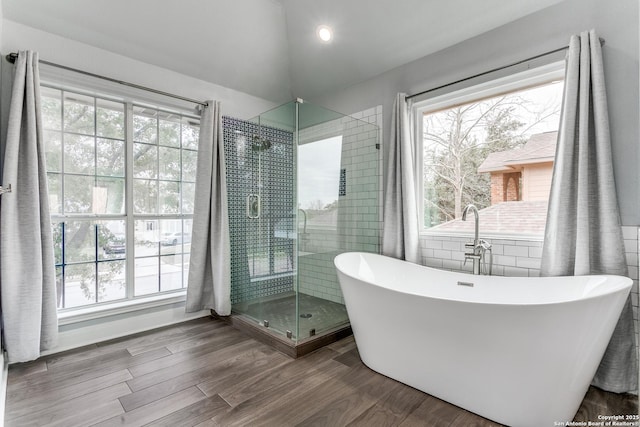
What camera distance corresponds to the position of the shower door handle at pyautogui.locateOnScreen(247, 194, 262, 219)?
291 cm

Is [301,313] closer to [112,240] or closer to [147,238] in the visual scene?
[147,238]

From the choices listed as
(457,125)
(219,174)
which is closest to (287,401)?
(219,174)

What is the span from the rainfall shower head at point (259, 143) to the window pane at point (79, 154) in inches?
52.4

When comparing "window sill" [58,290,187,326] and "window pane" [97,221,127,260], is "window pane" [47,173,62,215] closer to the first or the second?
"window pane" [97,221,127,260]

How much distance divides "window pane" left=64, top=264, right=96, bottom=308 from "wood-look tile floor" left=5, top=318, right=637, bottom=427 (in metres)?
0.39

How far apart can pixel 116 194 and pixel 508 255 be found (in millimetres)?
3275

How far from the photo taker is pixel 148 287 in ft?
9.52

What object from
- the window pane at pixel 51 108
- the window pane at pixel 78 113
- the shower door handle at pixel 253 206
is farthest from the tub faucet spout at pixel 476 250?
the window pane at pixel 51 108

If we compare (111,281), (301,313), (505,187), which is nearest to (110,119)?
(111,281)

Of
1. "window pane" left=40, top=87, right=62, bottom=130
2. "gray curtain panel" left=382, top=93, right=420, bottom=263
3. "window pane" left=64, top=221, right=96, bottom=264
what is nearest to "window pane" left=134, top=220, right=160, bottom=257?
"window pane" left=64, top=221, right=96, bottom=264

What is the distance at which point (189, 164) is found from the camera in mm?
3133

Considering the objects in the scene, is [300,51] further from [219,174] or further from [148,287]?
[148,287]

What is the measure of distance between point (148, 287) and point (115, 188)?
3.15 feet

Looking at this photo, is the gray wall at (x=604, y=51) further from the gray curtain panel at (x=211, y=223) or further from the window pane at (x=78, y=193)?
the window pane at (x=78, y=193)
